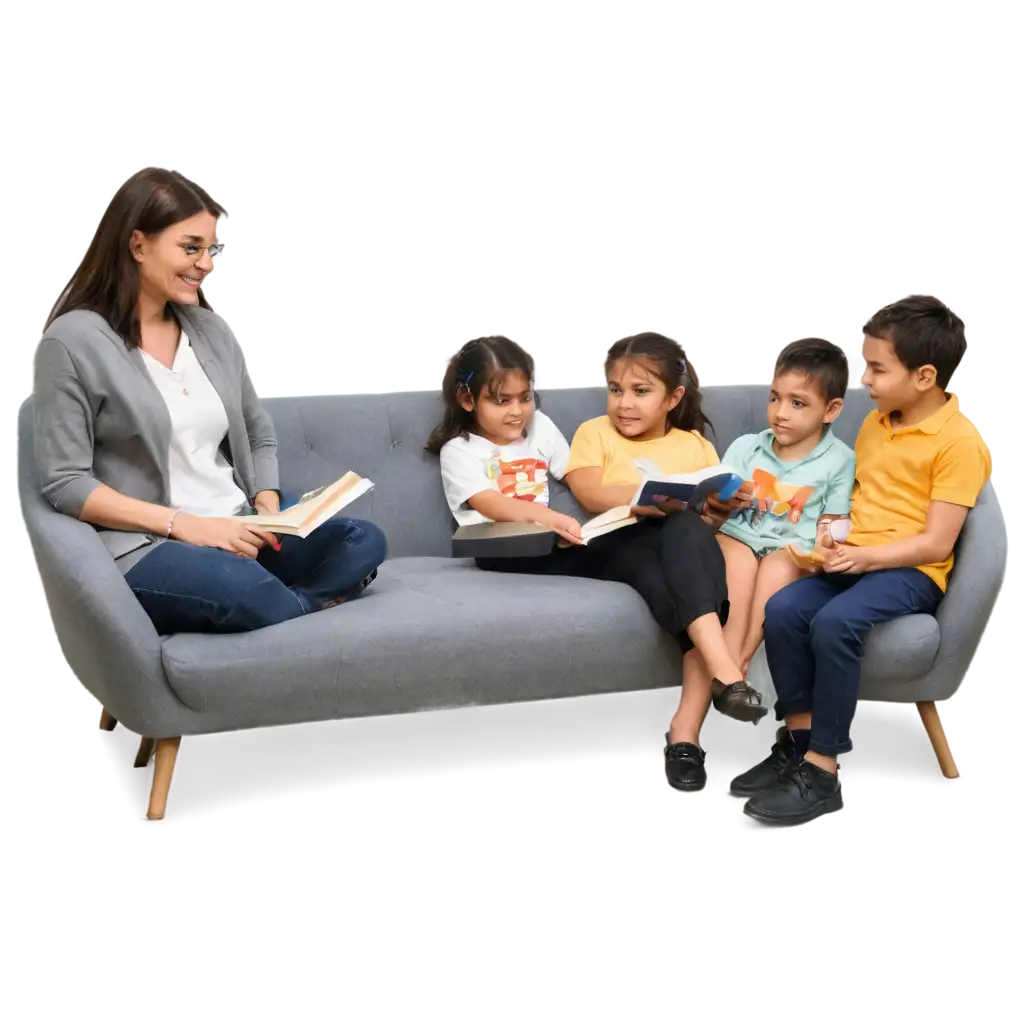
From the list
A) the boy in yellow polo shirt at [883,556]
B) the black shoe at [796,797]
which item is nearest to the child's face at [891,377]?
the boy in yellow polo shirt at [883,556]

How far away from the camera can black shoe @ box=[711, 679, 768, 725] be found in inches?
107

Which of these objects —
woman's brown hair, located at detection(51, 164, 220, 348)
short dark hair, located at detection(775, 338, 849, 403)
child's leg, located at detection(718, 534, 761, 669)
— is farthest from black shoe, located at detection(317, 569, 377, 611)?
short dark hair, located at detection(775, 338, 849, 403)

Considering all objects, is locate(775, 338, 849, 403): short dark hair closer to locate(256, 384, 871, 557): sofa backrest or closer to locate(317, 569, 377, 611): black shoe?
locate(256, 384, 871, 557): sofa backrest

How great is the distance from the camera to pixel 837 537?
9.68ft

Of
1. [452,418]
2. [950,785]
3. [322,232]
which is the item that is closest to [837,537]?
[950,785]

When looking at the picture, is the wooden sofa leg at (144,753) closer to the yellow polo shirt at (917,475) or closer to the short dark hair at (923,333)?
the yellow polo shirt at (917,475)

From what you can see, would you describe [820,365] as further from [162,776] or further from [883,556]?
[162,776]

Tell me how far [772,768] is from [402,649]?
792 mm

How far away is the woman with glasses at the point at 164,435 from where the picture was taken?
271 cm

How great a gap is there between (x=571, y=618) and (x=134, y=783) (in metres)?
0.97

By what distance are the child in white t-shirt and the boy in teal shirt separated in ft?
1.52

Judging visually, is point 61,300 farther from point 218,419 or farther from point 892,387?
point 892,387

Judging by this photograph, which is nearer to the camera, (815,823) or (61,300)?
(815,823)

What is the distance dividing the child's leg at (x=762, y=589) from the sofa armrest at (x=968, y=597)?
12.5 inches
